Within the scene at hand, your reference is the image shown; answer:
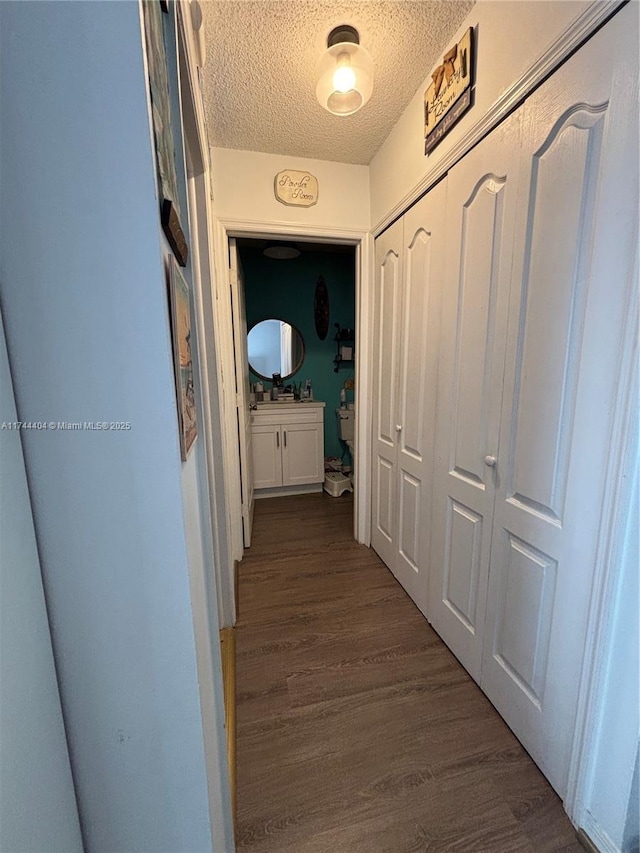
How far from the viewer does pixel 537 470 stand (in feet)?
3.64

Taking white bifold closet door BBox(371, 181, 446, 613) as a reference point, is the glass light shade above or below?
above

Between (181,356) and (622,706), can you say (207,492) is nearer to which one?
(181,356)

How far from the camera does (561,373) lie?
101cm

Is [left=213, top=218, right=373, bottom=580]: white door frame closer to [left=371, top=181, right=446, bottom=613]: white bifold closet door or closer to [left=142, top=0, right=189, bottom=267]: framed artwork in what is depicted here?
[left=371, top=181, right=446, bottom=613]: white bifold closet door

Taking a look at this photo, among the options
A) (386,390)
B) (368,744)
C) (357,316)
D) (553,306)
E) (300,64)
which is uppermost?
(300,64)

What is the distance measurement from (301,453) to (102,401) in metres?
3.05

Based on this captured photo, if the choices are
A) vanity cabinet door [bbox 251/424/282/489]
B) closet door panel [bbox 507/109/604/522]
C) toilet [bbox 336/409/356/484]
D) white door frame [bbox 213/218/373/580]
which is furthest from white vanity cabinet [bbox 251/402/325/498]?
closet door panel [bbox 507/109/604/522]

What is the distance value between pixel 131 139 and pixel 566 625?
1446 millimetres

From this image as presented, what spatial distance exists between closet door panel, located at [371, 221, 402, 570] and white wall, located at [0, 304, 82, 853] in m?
1.79

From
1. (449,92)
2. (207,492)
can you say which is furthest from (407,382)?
(207,492)

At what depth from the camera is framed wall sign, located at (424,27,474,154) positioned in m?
1.30

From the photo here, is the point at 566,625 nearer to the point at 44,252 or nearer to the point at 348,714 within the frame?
the point at 348,714

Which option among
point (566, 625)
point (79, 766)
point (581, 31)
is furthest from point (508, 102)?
point (79, 766)

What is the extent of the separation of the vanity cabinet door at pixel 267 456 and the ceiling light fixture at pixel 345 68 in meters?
2.39
